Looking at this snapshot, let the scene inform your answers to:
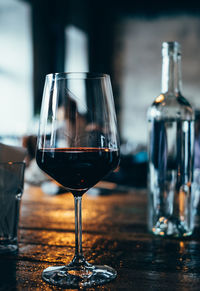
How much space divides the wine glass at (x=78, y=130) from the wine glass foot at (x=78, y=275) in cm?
1

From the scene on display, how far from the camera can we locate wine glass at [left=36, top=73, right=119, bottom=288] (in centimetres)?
39

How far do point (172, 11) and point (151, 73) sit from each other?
87 centimetres

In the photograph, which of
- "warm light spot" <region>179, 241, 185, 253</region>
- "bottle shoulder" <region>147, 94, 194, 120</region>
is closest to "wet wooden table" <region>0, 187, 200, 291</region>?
"warm light spot" <region>179, 241, 185, 253</region>

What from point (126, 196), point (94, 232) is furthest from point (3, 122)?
point (94, 232)

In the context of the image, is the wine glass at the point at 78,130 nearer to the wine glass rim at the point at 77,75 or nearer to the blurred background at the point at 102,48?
the wine glass rim at the point at 77,75

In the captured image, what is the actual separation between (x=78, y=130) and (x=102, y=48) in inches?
212

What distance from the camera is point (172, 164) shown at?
1.82 ft

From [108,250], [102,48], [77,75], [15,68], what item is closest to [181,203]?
[108,250]

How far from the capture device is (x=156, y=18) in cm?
525

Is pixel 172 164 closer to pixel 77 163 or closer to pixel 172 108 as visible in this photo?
pixel 172 108

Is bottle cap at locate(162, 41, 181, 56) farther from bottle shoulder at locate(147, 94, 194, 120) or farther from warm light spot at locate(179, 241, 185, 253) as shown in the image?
warm light spot at locate(179, 241, 185, 253)

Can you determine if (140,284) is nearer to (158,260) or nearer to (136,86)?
(158,260)

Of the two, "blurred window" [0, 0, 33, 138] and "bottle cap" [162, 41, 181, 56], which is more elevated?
"blurred window" [0, 0, 33, 138]

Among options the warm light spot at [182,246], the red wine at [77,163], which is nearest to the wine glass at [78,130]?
the red wine at [77,163]
